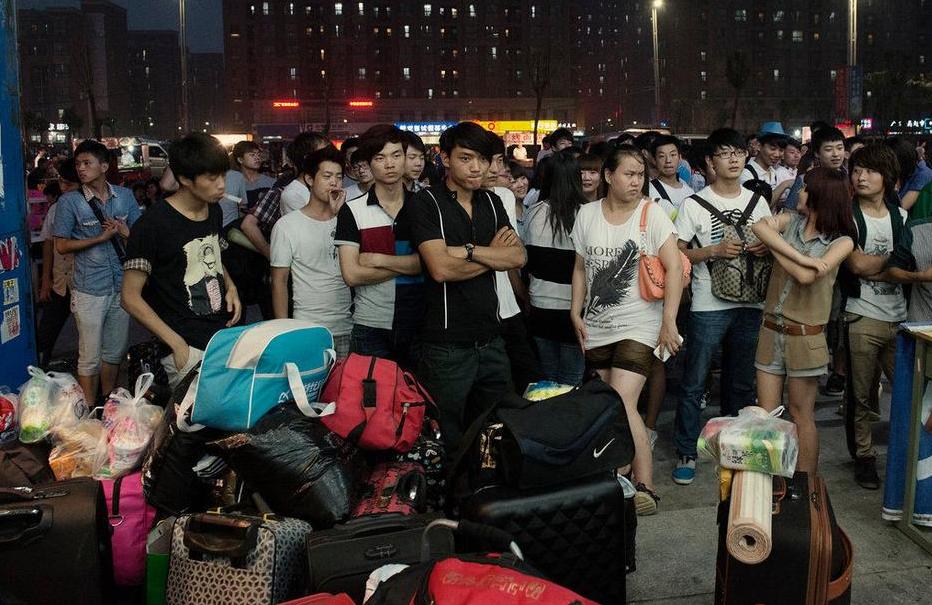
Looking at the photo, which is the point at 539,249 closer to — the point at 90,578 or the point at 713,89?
the point at 90,578

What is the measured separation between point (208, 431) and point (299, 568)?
2.87 feet

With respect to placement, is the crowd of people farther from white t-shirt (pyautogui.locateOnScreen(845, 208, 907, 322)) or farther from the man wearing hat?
the man wearing hat

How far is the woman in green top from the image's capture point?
4.99m

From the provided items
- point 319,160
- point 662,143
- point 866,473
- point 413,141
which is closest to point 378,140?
point 413,141

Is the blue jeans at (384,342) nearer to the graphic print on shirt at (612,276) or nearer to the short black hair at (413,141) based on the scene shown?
the graphic print on shirt at (612,276)

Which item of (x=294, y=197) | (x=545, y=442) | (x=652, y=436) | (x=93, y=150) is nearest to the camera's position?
(x=545, y=442)

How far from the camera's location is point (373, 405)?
13.9 feet

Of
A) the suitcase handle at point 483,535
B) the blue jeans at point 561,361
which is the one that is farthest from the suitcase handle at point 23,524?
the blue jeans at point 561,361

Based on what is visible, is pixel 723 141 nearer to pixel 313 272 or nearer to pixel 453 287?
pixel 453 287

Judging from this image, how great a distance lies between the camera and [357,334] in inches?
217

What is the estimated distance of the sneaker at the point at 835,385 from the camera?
7.57 m

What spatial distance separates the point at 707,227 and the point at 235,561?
3805mm

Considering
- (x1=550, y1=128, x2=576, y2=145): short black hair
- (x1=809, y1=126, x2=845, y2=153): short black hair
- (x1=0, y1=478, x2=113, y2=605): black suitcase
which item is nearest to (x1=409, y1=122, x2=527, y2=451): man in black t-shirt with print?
(x1=0, y1=478, x2=113, y2=605): black suitcase

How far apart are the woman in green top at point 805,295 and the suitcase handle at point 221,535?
3230mm
